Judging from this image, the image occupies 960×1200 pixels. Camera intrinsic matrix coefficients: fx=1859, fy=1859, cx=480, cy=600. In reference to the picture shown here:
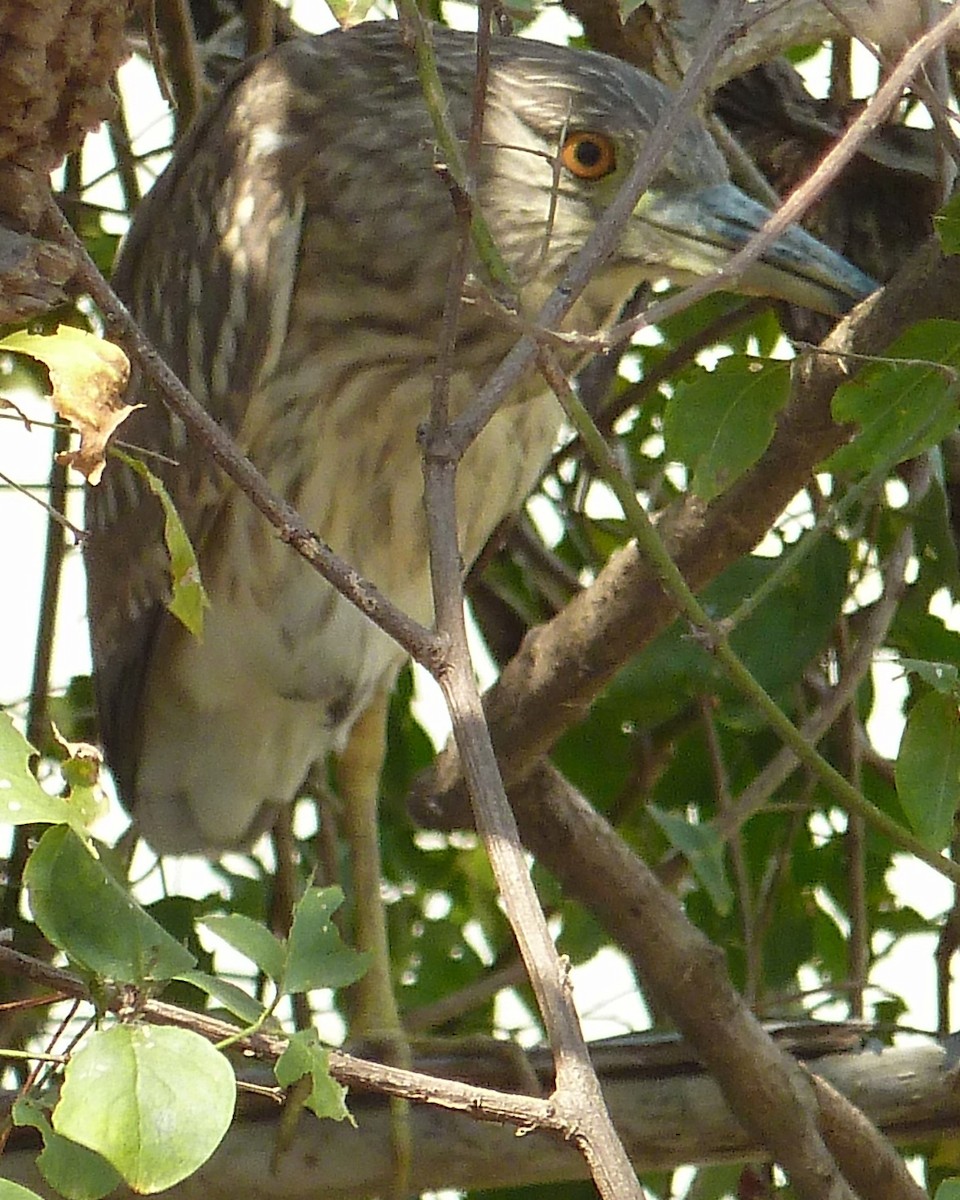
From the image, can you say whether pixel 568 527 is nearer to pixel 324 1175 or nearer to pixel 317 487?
pixel 317 487

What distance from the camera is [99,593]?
7.65ft

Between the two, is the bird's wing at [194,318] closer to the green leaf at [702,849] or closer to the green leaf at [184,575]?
the green leaf at [702,849]

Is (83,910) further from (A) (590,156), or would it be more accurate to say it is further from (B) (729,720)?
(A) (590,156)

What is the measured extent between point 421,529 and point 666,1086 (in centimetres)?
78

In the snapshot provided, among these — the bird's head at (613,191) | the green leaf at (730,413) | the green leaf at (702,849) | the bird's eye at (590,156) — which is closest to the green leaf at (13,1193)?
the green leaf at (730,413)

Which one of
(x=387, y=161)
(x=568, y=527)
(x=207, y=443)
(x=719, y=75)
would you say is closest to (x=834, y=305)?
(x=719, y=75)

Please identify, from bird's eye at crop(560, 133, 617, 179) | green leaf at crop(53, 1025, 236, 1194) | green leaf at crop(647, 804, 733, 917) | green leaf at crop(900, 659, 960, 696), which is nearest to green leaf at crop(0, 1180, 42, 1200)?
green leaf at crop(53, 1025, 236, 1194)

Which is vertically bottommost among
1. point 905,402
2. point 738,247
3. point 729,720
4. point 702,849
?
point 702,849

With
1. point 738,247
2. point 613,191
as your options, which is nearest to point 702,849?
point 738,247

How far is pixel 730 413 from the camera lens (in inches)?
49.4

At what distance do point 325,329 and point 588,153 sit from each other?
1.21 ft

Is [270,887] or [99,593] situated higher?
[99,593]

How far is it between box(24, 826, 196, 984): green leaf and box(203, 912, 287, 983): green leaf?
5 centimetres

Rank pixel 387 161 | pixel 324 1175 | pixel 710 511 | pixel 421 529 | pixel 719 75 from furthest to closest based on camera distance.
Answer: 1. pixel 421 529
2. pixel 387 161
3. pixel 719 75
4. pixel 324 1175
5. pixel 710 511
